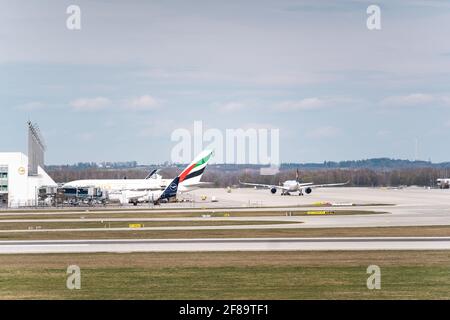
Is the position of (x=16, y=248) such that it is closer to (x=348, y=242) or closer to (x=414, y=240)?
(x=348, y=242)

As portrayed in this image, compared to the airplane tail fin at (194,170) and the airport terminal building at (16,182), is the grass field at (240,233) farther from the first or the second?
the airplane tail fin at (194,170)

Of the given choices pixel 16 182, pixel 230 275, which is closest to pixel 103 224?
pixel 230 275

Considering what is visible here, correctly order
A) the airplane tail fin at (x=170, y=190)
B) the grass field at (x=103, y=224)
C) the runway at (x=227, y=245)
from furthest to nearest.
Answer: the airplane tail fin at (x=170, y=190), the grass field at (x=103, y=224), the runway at (x=227, y=245)

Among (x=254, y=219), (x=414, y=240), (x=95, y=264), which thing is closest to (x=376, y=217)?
(x=254, y=219)

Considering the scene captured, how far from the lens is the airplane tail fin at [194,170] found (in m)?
149

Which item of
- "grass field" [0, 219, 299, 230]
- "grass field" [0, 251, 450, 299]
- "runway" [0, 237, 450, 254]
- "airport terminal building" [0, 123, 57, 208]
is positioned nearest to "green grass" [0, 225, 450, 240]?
"runway" [0, 237, 450, 254]

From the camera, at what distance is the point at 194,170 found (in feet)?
490

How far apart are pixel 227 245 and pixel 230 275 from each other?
16.1 meters

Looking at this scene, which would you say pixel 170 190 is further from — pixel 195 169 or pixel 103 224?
pixel 103 224

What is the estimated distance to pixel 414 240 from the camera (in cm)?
6138

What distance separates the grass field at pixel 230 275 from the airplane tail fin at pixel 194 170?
95.2 meters

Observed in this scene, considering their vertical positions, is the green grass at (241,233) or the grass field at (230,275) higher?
the green grass at (241,233)

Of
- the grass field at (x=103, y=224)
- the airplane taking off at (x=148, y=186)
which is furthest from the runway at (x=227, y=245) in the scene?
the airplane taking off at (x=148, y=186)
